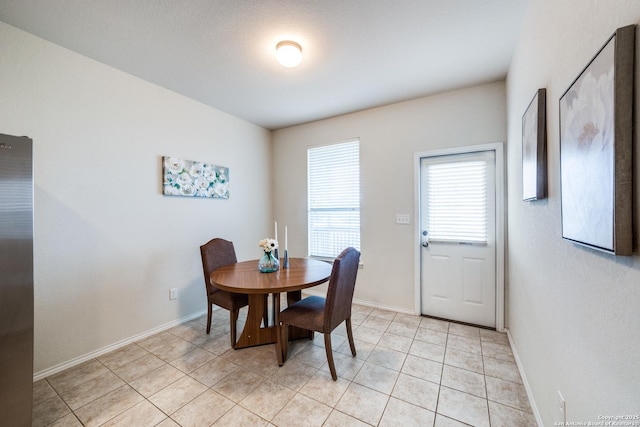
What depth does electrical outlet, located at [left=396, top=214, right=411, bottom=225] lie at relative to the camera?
3.03 metres

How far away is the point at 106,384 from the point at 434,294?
3.11 metres

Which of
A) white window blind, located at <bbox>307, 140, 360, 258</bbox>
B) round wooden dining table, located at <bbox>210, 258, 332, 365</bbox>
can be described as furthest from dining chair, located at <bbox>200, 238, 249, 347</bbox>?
white window blind, located at <bbox>307, 140, 360, 258</bbox>

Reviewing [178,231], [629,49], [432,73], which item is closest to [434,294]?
[432,73]

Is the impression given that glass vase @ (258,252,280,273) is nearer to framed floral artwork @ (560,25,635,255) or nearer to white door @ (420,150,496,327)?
white door @ (420,150,496,327)

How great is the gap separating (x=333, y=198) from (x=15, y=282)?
2.97m

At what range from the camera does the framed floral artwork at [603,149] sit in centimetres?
67

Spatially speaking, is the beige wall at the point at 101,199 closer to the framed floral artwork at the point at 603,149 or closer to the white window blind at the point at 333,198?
the white window blind at the point at 333,198

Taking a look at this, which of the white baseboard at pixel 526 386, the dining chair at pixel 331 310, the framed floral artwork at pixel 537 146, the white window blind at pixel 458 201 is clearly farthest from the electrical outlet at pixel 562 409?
the white window blind at pixel 458 201

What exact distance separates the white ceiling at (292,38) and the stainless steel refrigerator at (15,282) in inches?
44.2

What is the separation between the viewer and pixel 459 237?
281 centimetres

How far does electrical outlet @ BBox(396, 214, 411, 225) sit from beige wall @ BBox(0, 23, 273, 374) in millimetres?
2313

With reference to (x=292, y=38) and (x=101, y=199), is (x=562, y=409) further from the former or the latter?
(x=101, y=199)

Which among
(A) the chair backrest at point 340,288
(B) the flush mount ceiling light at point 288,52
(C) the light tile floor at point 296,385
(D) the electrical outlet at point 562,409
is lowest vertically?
(C) the light tile floor at point 296,385

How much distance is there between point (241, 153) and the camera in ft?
11.8
